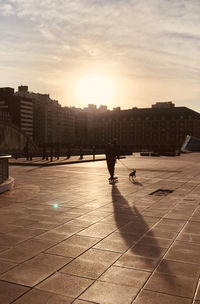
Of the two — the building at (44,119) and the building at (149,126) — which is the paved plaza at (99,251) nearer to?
the building at (149,126)

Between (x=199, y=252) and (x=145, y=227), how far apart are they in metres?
1.54

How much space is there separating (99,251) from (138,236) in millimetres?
1036

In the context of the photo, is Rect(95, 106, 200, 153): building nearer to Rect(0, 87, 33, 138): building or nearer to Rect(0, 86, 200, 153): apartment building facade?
Rect(0, 86, 200, 153): apartment building facade

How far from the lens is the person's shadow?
15.3 feet

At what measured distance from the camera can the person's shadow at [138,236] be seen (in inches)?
183

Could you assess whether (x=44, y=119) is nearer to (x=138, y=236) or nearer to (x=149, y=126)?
(x=149, y=126)

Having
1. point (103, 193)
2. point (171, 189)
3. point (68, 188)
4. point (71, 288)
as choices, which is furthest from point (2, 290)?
point (171, 189)

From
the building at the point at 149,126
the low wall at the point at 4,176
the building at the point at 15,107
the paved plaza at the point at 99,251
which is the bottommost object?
the paved plaza at the point at 99,251

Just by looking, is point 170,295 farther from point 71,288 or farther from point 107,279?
point 71,288

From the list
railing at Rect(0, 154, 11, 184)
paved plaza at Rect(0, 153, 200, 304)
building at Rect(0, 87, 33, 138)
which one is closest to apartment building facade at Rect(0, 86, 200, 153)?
building at Rect(0, 87, 33, 138)

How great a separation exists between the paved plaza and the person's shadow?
1 cm

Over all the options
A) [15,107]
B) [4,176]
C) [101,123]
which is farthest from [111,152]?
[101,123]

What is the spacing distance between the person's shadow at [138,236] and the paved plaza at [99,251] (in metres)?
0.01

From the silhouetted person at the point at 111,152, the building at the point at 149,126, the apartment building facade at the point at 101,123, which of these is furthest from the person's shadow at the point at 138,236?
the building at the point at 149,126
